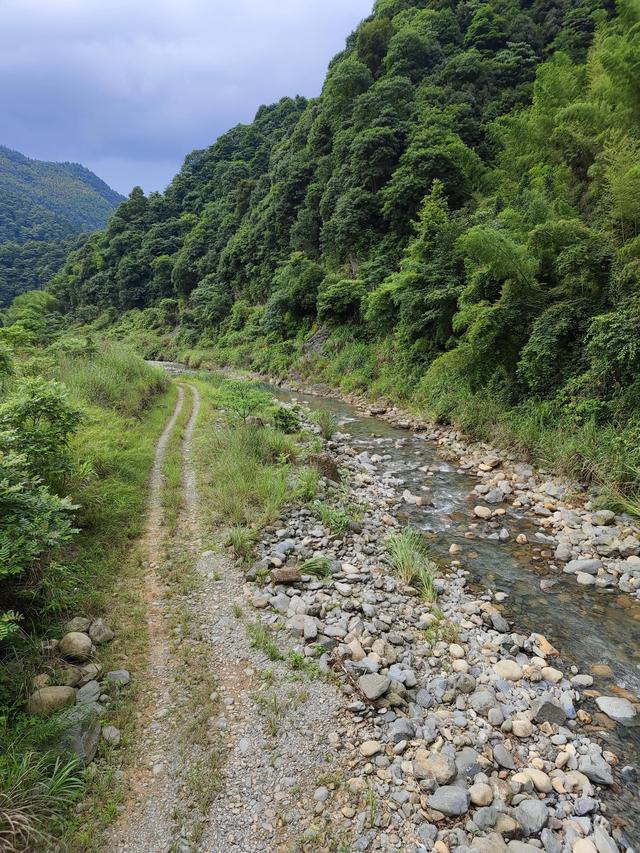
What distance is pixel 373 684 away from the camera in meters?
4.28

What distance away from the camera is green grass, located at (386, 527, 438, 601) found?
6.29 metres

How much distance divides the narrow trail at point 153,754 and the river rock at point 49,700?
2.18 feet

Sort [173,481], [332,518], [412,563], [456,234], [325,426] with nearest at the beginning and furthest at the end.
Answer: [412,563] < [332,518] < [173,481] < [325,426] < [456,234]

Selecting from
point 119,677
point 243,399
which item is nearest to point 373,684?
point 119,677

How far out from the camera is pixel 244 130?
77.6 metres

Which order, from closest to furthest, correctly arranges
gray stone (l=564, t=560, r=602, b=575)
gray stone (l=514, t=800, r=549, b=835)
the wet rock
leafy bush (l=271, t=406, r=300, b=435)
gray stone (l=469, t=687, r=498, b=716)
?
gray stone (l=514, t=800, r=549, b=835) → gray stone (l=469, t=687, r=498, b=716) → gray stone (l=564, t=560, r=602, b=575) → the wet rock → leafy bush (l=271, t=406, r=300, b=435)

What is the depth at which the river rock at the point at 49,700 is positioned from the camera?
11.7 ft

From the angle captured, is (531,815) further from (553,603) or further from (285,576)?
(285,576)

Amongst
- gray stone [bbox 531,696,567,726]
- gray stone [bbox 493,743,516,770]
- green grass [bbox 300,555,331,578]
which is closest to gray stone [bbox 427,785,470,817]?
gray stone [bbox 493,743,516,770]

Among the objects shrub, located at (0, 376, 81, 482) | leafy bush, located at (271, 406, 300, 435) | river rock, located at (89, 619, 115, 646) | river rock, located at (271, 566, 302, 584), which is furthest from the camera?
leafy bush, located at (271, 406, 300, 435)

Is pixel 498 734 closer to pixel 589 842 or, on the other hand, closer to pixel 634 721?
pixel 589 842

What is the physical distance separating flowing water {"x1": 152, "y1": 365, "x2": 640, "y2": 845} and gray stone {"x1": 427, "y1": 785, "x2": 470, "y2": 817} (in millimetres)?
1316

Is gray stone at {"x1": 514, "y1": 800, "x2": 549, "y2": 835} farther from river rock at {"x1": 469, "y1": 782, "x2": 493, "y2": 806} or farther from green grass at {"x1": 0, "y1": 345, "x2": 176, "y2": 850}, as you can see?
green grass at {"x1": 0, "y1": 345, "x2": 176, "y2": 850}

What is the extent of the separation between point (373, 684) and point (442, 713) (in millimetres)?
740
